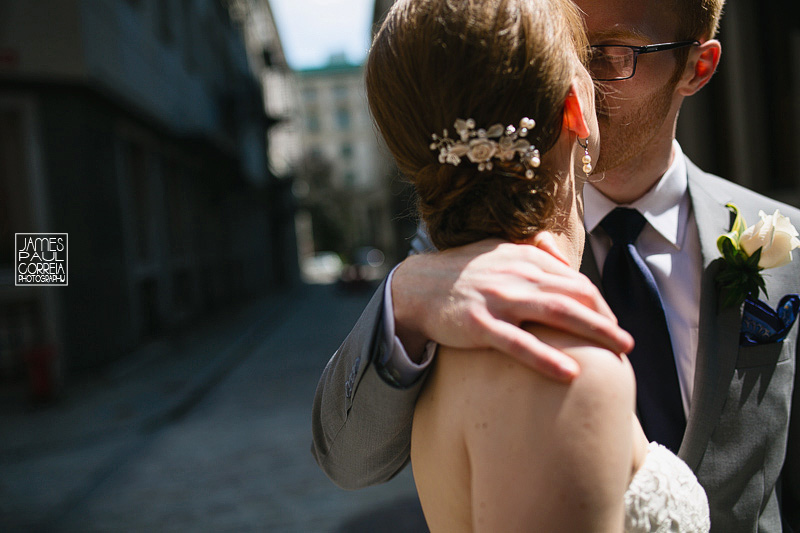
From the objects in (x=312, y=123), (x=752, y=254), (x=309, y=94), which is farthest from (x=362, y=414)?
(x=312, y=123)

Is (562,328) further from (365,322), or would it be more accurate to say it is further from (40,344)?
(40,344)

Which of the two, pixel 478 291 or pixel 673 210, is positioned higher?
pixel 673 210

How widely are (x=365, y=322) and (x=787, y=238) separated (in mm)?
1073

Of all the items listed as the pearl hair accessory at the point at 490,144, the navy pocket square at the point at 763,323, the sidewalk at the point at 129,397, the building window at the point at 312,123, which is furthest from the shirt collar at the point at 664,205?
the building window at the point at 312,123

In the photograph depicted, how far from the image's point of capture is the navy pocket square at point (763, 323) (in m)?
1.46

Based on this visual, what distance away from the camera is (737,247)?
1494 millimetres

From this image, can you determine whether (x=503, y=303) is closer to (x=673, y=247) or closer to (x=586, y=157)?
(x=586, y=157)

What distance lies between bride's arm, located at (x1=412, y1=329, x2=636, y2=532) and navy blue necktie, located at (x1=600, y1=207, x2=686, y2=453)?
59 centimetres

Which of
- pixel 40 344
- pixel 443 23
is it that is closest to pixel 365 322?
pixel 443 23

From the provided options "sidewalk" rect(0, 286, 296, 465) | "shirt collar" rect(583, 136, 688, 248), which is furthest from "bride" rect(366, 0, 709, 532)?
"sidewalk" rect(0, 286, 296, 465)

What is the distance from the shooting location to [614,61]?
1.55 meters

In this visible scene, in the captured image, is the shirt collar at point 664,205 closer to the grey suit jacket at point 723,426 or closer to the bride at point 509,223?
the grey suit jacket at point 723,426

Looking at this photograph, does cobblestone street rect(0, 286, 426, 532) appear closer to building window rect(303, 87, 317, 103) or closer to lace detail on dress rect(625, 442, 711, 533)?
lace detail on dress rect(625, 442, 711, 533)

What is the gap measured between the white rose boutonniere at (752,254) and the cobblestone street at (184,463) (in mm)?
3290
